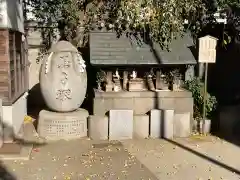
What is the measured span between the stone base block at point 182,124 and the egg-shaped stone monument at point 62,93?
2.44m

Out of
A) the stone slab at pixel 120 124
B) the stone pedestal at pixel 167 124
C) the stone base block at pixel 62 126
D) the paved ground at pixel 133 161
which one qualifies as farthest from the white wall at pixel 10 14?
the stone pedestal at pixel 167 124

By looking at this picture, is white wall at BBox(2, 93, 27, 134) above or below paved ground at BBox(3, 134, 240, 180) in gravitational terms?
above

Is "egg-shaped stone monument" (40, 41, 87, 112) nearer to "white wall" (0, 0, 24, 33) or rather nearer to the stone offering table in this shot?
the stone offering table

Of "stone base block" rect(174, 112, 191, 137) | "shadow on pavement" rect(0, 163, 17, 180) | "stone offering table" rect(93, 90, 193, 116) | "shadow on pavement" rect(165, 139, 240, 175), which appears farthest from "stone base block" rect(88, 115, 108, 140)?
"shadow on pavement" rect(0, 163, 17, 180)

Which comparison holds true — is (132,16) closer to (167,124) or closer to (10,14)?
(167,124)

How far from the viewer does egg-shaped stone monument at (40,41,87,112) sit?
992 centimetres

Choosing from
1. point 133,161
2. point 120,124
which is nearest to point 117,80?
point 120,124

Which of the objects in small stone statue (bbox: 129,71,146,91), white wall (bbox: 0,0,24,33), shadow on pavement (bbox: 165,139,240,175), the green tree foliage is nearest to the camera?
shadow on pavement (bbox: 165,139,240,175)

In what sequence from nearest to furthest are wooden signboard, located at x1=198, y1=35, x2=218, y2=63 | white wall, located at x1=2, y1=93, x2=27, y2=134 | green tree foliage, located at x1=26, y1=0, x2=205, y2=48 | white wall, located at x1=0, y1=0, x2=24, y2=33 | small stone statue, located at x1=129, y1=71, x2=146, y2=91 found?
white wall, located at x1=0, y1=0, x2=24, y2=33, white wall, located at x1=2, y1=93, x2=27, y2=134, wooden signboard, located at x1=198, y1=35, x2=218, y2=63, small stone statue, located at x1=129, y1=71, x2=146, y2=91, green tree foliage, located at x1=26, y1=0, x2=205, y2=48

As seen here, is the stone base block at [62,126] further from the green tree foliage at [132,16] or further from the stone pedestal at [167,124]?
the green tree foliage at [132,16]

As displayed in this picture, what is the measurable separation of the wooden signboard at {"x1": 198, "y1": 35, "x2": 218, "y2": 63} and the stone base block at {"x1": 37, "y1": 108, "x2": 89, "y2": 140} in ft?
11.7

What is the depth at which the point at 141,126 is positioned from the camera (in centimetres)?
994

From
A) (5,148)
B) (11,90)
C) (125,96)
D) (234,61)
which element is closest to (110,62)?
(125,96)

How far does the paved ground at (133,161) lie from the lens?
23.4ft
